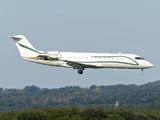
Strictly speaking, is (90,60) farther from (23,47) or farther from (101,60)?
(23,47)

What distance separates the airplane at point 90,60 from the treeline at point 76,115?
572cm

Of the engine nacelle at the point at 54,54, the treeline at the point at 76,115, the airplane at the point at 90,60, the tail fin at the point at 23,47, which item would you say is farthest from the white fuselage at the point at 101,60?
the treeline at the point at 76,115

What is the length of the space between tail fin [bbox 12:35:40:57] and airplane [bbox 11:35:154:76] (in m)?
1.03

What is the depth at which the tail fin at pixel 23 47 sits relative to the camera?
6338cm

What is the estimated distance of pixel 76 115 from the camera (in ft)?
188

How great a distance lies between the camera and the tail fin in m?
63.4

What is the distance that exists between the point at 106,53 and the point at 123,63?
2.57 meters

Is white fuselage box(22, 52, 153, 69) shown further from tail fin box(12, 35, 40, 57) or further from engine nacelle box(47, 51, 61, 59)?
tail fin box(12, 35, 40, 57)

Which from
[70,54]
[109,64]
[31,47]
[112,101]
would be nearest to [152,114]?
[109,64]

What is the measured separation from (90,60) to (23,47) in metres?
9.84

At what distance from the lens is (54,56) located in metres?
60.6

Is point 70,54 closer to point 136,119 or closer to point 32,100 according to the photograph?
point 136,119

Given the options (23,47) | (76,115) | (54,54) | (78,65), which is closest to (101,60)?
(78,65)

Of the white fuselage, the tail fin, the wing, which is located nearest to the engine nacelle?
the white fuselage
